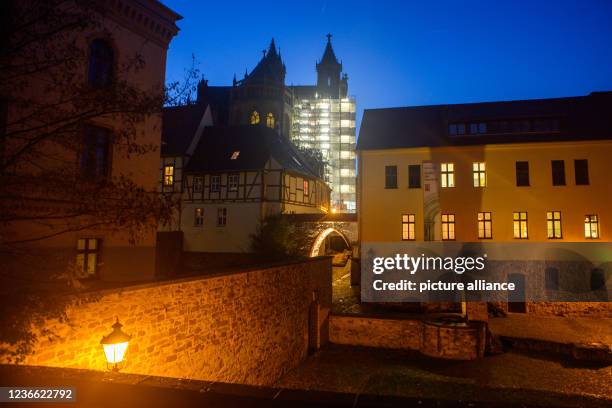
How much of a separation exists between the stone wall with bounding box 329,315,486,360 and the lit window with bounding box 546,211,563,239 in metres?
7.86

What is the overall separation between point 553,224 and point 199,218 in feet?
70.1

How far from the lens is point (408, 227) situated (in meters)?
20.1

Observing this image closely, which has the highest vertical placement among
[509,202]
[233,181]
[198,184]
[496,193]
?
[233,181]

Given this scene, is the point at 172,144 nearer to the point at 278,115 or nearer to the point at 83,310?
the point at 278,115

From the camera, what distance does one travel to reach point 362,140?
21531mm

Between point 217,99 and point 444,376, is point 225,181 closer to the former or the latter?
point 444,376

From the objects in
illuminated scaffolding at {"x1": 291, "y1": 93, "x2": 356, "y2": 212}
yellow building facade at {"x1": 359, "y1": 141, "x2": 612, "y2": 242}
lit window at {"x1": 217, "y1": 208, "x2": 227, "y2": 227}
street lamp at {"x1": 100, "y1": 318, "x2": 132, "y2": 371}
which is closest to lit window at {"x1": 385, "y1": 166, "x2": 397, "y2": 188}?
yellow building facade at {"x1": 359, "y1": 141, "x2": 612, "y2": 242}

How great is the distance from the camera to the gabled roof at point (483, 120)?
19.9 metres

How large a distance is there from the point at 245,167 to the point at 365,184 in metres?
9.76

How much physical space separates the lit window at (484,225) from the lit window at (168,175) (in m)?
20.6

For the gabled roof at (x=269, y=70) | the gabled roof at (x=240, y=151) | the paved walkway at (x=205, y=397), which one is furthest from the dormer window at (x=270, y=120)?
the paved walkway at (x=205, y=397)

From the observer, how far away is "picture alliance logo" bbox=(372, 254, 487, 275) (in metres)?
19.4

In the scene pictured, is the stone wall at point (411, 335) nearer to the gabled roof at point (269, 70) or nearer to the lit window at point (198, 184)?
the lit window at point (198, 184)

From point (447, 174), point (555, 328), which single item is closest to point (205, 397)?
point (555, 328)
